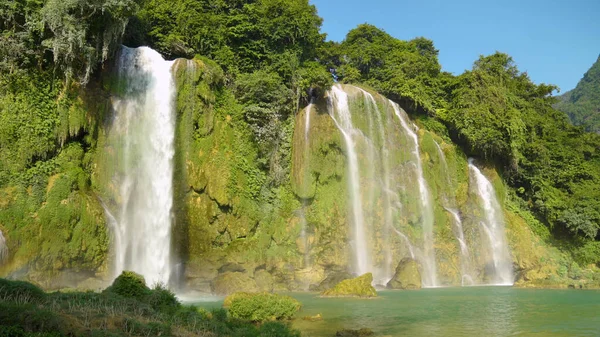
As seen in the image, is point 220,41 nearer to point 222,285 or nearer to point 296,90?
point 296,90

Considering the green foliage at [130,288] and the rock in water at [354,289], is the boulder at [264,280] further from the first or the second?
the green foliage at [130,288]

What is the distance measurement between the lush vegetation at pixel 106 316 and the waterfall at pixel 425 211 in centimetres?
1990

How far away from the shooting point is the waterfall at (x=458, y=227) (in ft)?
102

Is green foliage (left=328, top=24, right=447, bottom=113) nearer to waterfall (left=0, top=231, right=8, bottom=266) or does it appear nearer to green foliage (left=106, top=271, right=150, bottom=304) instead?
waterfall (left=0, top=231, right=8, bottom=266)

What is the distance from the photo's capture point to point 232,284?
23109 millimetres

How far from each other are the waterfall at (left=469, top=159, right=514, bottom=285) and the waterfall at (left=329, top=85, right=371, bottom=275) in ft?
31.9

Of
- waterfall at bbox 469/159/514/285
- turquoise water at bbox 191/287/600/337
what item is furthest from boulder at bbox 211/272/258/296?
waterfall at bbox 469/159/514/285

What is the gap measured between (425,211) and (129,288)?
74.2 feet

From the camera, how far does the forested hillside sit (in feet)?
69.5

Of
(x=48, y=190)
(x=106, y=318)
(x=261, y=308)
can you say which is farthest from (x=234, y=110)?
(x=106, y=318)

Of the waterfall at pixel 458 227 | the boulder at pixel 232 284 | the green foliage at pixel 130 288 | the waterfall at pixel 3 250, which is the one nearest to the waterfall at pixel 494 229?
the waterfall at pixel 458 227

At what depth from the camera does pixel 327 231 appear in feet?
92.1

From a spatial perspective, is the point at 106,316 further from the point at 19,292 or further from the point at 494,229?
the point at 494,229

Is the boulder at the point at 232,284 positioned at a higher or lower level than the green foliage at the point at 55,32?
lower
